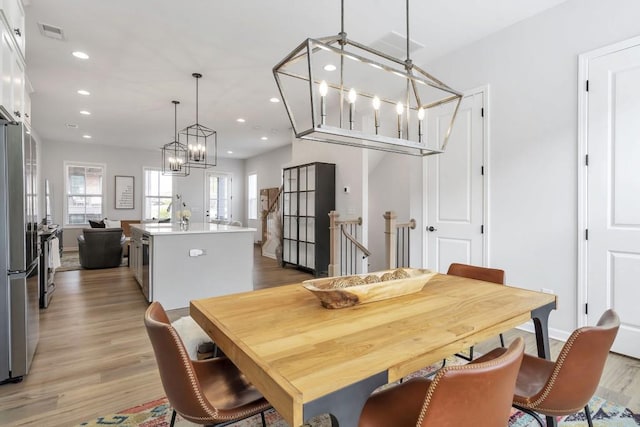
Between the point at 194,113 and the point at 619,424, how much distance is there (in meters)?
6.58

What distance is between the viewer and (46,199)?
787cm

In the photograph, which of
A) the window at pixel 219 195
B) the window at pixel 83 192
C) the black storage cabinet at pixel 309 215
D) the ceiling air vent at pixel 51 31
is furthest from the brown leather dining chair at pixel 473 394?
the window at pixel 219 195

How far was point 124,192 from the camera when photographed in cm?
943

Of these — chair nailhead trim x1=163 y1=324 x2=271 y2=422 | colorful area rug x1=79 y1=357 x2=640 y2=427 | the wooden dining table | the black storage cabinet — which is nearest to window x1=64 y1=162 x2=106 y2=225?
the black storage cabinet

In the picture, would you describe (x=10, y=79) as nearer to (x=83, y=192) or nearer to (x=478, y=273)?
(x=478, y=273)

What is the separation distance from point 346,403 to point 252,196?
10386 mm

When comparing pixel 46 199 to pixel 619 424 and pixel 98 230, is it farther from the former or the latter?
pixel 619 424

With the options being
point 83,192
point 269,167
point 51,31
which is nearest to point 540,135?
point 51,31

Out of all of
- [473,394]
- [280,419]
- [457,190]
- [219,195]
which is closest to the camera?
[473,394]

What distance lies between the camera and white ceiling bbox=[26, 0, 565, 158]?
289 centimetres

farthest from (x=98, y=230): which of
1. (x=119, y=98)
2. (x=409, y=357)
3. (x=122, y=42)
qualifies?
(x=409, y=357)

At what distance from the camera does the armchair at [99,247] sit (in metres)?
6.11

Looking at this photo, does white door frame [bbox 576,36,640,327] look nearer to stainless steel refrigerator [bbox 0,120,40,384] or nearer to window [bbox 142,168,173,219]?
stainless steel refrigerator [bbox 0,120,40,384]

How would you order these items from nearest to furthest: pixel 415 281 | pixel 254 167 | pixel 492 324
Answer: pixel 492 324 → pixel 415 281 → pixel 254 167
